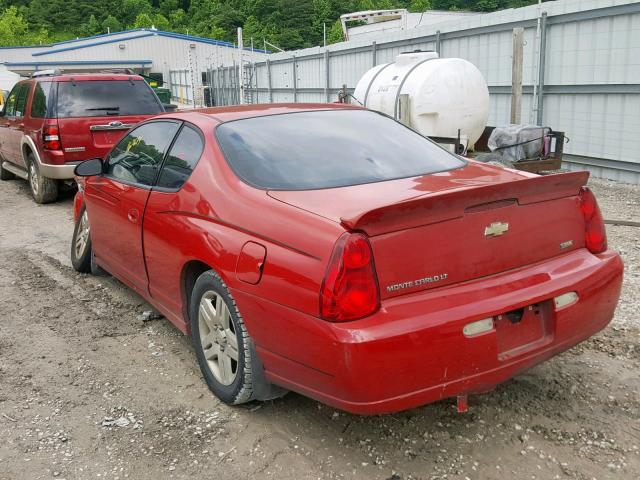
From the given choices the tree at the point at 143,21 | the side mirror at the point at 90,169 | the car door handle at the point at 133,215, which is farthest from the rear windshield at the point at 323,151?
the tree at the point at 143,21

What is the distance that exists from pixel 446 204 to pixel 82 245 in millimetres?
4136

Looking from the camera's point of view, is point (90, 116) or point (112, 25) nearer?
point (90, 116)

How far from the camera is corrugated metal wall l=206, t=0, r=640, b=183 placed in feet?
31.8

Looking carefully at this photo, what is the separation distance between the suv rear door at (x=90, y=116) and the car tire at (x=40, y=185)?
838 millimetres

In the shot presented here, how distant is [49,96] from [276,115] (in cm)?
611

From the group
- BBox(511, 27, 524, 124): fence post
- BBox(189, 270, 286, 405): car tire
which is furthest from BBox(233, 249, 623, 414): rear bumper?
BBox(511, 27, 524, 124): fence post

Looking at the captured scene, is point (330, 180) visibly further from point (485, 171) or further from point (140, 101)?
point (140, 101)

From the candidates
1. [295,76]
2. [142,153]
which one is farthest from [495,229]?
[295,76]

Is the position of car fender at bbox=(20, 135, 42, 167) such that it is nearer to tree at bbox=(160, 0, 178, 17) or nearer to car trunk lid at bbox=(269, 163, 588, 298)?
car trunk lid at bbox=(269, 163, 588, 298)

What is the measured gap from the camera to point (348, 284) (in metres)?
2.58

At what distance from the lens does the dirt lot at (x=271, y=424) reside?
2.90 metres

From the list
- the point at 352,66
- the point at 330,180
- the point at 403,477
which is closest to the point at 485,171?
the point at 330,180

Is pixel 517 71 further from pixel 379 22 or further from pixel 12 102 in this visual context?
pixel 379 22

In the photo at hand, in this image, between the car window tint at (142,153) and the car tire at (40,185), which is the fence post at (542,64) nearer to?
the car tire at (40,185)
